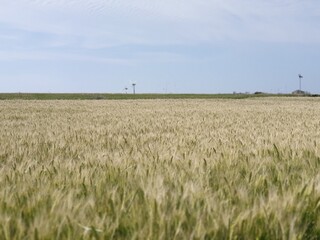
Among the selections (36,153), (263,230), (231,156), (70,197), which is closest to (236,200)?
(263,230)

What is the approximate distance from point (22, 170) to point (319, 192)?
2043 millimetres

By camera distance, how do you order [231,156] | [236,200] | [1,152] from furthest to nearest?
[1,152], [231,156], [236,200]

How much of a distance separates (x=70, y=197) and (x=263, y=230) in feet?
2.94

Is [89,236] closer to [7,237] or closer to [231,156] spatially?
[7,237]

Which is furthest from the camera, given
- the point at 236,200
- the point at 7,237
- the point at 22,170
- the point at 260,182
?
the point at 22,170

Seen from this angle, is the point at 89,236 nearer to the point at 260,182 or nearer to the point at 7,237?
the point at 7,237

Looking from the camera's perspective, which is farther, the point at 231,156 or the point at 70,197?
the point at 231,156

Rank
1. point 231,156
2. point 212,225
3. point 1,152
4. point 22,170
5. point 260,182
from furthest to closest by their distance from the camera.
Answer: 1. point 1,152
2. point 231,156
3. point 22,170
4. point 260,182
5. point 212,225

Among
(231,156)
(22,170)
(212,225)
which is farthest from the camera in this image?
(231,156)

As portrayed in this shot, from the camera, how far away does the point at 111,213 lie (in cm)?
202

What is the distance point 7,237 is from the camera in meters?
1.60

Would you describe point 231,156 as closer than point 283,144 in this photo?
Yes

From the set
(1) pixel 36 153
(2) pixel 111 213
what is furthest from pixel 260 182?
(1) pixel 36 153

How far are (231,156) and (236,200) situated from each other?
1.51 metres
